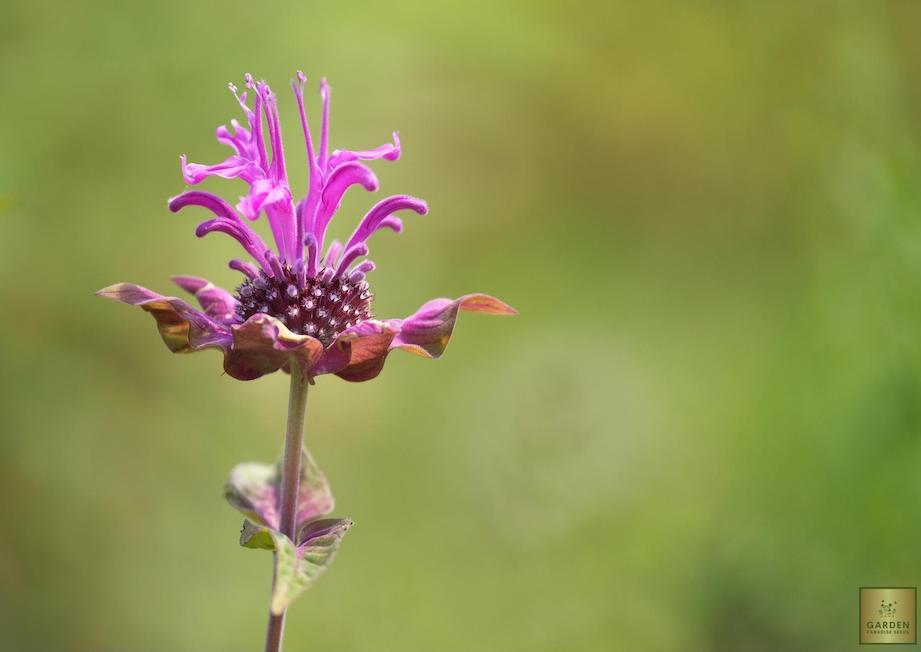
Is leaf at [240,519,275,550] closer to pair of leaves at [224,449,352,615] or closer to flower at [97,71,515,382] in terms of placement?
pair of leaves at [224,449,352,615]

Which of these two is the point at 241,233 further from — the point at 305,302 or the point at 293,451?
the point at 293,451

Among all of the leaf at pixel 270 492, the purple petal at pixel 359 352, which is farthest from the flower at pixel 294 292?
the leaf at pixel 270 492

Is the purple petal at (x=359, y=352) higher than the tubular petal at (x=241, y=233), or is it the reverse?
the tubular petal at (x=241, y=233)

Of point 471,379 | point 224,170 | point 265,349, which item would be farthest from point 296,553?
point 471,379

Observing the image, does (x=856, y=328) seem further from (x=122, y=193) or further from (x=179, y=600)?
(x=122, y=193)

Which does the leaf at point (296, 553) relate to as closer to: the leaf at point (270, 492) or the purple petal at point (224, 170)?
the leaf at point (270, 492)

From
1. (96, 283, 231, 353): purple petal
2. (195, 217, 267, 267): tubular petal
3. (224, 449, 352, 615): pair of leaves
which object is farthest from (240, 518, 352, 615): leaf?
(195, 217, 267, 267): tubular petal
